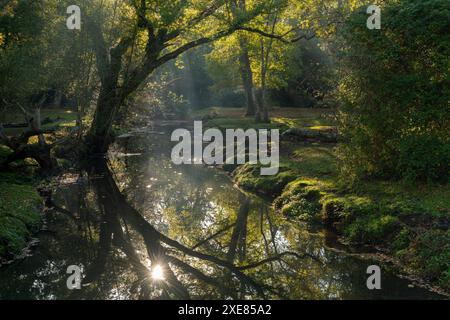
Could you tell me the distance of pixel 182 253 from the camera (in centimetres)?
1454

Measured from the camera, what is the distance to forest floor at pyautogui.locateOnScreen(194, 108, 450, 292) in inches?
477

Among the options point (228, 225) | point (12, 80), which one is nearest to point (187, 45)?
point (12, 80)

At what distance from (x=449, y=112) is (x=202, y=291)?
9523 millimetres

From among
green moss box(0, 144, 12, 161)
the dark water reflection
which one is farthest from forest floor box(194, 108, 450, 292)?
green moss box(0, 144, 12, 161)

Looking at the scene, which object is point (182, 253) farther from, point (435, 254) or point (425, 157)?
point (425, 157)

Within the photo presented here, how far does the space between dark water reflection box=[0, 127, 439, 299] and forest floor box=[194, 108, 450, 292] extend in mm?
813

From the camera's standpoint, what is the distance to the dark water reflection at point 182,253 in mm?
11430

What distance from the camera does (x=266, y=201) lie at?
20.8 m

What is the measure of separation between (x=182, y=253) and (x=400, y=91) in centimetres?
904

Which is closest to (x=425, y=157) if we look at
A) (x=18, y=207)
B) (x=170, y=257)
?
(x=170, y=257)

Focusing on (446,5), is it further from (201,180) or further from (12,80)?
(12,80)

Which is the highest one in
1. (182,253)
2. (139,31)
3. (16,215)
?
(139,31)

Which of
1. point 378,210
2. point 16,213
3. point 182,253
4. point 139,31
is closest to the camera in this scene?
point 182,253
